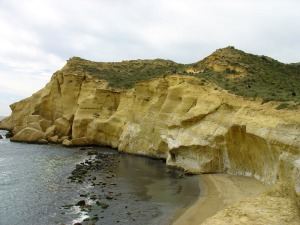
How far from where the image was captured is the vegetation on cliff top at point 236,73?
100 feet

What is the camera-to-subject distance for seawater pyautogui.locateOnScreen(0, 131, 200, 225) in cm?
2003

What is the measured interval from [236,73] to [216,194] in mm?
19546

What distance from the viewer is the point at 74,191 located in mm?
25578

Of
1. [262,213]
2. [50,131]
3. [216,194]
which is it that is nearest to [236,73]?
[216,194]

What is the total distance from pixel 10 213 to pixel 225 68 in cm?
2960

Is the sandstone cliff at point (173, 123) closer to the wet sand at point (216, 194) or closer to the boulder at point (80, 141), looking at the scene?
the boulder at point (80, 141)

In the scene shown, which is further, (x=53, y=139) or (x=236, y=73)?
(x=53, y=139)

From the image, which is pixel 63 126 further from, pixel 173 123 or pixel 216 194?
pixel 216 194

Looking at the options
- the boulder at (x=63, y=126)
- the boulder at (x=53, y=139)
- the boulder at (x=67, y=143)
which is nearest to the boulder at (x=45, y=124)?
the boulder at (x=63, y=126)

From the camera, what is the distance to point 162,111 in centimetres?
3941

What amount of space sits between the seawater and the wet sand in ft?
2.51

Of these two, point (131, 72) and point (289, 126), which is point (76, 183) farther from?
point (131, 72)

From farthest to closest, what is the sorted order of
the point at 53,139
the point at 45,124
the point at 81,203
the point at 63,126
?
the point at 45,124 < the point at 63,126 < the point at 53,139 < the point at 81,203

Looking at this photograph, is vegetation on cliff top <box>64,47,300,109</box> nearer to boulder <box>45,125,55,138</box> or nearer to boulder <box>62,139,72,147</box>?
boulder <box>45,125,55,138</box>
